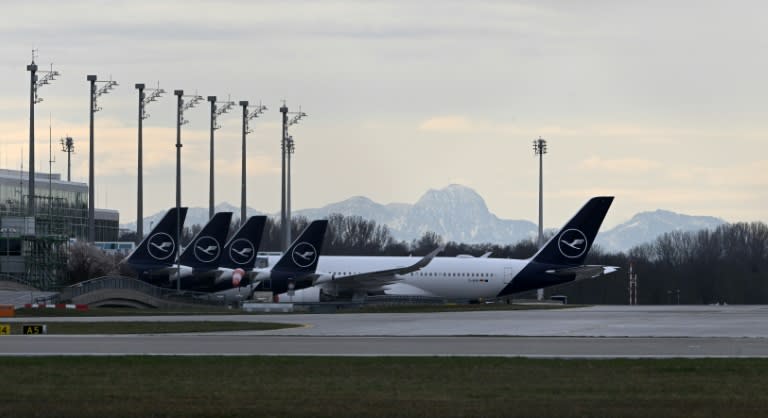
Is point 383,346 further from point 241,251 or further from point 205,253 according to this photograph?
point 241,251

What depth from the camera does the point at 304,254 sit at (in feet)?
269

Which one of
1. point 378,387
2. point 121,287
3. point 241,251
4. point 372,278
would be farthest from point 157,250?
point 378,387

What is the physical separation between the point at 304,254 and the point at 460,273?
11.9 m

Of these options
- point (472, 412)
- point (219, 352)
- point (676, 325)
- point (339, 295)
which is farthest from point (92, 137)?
point (472, 412)

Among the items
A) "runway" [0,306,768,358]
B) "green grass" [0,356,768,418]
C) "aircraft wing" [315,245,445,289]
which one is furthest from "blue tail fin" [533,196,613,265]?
"green grass" [0,356,768,418]

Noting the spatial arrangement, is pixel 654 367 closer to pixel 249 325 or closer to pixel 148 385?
pixel 148 385

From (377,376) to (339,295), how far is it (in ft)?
187

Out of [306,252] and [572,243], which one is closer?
[306,252]

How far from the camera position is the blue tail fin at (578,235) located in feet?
280

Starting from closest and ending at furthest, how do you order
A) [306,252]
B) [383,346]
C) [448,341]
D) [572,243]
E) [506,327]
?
[383,346] < [448,341] < [506,327] < [306,252] < [572,243]

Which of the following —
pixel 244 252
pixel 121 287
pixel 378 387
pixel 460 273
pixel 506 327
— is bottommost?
pixel 506 327

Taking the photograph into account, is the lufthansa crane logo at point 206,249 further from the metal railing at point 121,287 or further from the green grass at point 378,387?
the green grass at point 378,387

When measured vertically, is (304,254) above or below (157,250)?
below

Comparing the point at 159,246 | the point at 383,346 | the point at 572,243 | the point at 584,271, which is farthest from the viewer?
the point at 572,243
